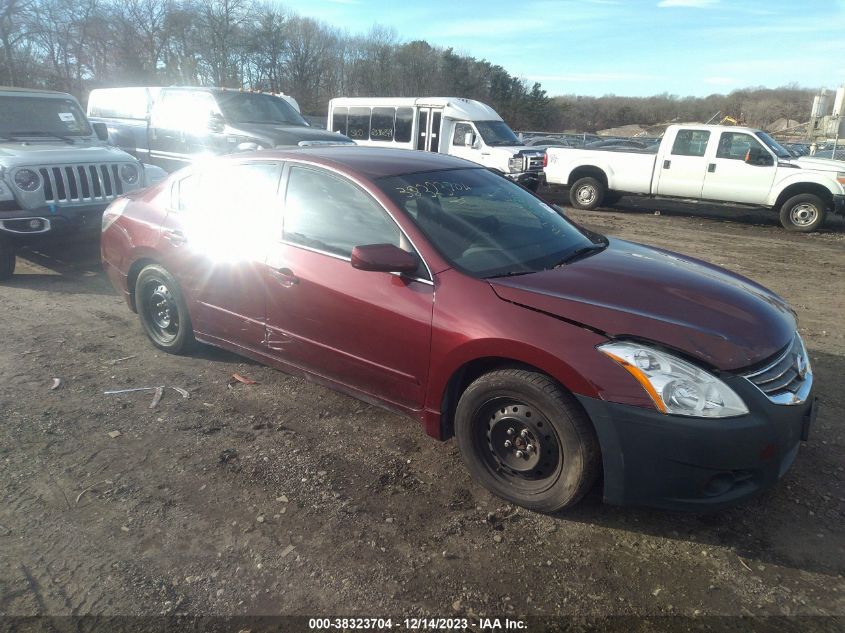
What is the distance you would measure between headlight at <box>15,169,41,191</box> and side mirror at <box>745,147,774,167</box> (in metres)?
12.1

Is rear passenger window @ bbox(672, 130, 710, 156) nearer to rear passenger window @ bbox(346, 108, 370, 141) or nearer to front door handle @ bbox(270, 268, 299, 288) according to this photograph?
rear passenger window @ bbox(346, 108, 370, 141)

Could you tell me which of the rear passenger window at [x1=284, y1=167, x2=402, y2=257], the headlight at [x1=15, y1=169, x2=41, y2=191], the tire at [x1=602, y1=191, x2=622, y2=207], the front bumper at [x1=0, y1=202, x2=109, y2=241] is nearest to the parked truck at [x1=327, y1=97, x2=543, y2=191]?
the tire at [x1=602, y1=191, x2=622, y2=207]

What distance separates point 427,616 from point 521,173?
14.1 meters

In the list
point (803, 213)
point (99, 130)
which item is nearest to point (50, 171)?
point (99, 130)

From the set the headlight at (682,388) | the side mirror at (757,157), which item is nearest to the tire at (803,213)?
the side mirror at (757,157)

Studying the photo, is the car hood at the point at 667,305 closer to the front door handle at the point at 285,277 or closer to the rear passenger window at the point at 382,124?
the front door handle at the point at 285,277

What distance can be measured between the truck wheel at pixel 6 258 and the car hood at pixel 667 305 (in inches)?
245

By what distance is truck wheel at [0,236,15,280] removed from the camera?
672cm

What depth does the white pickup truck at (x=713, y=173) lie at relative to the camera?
11.6 metres

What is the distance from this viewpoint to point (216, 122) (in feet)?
35.8

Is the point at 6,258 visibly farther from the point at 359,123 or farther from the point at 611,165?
the point at 359,123

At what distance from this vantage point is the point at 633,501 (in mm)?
2717

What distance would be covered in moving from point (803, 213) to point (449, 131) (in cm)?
863

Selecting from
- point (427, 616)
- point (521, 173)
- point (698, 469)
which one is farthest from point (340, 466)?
point (521, 173)
